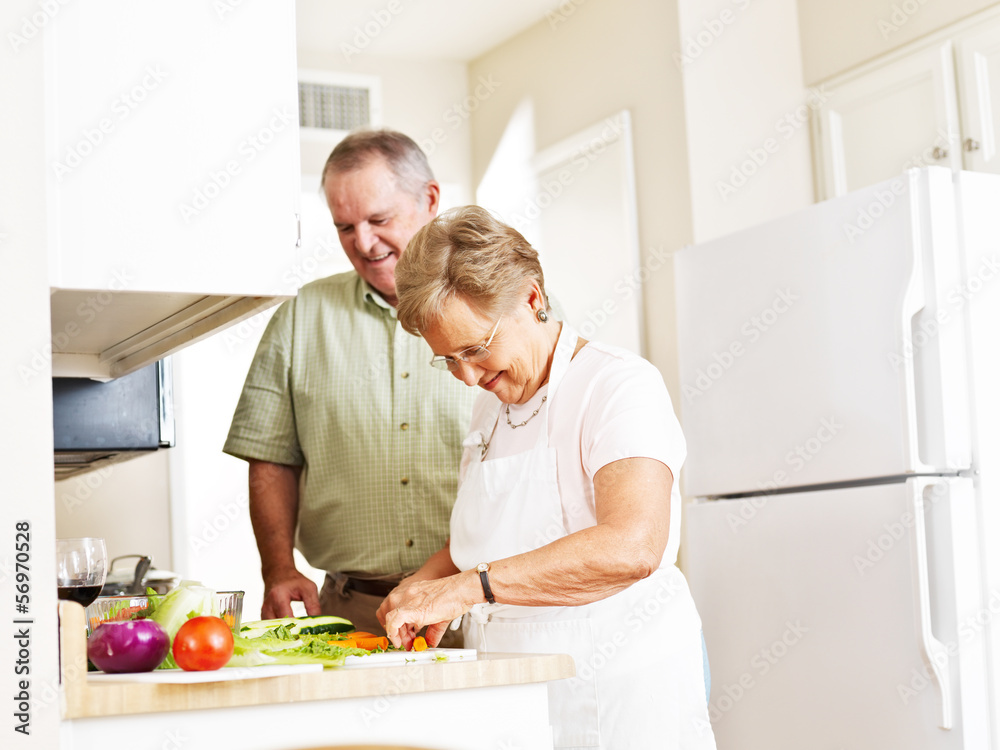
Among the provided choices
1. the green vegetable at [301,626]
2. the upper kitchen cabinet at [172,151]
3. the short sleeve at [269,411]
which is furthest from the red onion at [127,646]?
the short sleeve at [269,411]

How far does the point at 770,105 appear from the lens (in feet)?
11.2

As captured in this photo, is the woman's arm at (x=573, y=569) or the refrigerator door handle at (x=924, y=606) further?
the refrigerator door handle at (x=924, y=606)

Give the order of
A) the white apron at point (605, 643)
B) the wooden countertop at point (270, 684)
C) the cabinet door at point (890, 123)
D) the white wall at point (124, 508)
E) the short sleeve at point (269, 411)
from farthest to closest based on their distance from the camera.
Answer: the white wall at point (124, 508) → the cabinet door at point (890, 123) → the short sleeve at point (269, 411) → the white apron at point (605, 643) → the wooden countertop at point (270, 684)

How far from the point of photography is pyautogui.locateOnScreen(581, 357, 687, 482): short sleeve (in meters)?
1.50

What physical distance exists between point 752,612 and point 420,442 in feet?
3.05

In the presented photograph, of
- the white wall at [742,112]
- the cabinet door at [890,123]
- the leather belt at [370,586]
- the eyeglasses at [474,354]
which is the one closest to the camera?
the eyeglasses at [474,354]

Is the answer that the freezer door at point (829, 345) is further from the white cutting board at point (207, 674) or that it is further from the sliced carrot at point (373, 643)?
the white cutting board at point (207, 674)

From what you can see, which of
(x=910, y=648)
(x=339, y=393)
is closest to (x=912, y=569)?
(x=910, y=648)

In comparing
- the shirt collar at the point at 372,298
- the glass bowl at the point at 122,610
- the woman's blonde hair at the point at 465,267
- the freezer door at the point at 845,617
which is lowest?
the freezer door at the point at 845,617

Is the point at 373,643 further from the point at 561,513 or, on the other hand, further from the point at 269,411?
the point at 269,411

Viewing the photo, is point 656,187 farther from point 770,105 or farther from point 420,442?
point 420,442

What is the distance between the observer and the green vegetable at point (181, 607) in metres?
1.33

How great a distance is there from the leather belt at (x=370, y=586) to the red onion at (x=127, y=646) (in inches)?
37.7

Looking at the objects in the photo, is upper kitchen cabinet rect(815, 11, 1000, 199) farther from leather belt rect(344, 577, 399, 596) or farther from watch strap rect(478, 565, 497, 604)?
watch strap rect(478, 565, 497, 604)
